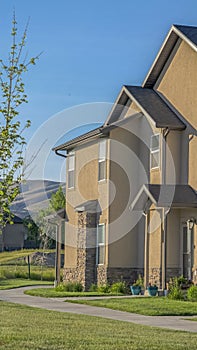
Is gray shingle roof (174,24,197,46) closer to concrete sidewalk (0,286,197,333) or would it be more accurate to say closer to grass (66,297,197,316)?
grass (66,297,197,316)

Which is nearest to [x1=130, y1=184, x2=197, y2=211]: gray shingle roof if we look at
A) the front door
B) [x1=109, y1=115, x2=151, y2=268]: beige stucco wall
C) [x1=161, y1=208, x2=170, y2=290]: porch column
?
[x1=161, y1=208, x2=170, y2=290]: porch column

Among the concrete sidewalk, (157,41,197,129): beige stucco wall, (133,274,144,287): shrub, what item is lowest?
the concrete sidewalk

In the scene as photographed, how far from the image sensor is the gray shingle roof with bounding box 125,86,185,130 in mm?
26266

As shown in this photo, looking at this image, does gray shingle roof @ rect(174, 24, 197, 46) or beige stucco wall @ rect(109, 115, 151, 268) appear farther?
beige stucco wall @ rect(109, 115, 151, 268)

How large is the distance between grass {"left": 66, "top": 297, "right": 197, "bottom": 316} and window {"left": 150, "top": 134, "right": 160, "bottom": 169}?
5.99 metres

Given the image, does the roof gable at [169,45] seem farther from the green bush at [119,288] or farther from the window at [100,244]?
the green bush at [119,288]

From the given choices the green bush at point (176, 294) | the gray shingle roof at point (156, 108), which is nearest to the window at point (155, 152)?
the gray shingle roof at point (156, 108)

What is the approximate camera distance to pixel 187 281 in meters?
25.0

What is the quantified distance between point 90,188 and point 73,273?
13.0 ft

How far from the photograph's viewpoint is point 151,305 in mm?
20906

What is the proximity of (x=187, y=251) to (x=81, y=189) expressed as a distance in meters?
9.29

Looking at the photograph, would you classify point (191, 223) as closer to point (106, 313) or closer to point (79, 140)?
point (106, 313)

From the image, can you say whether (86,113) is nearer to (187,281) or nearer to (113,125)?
(113,125)

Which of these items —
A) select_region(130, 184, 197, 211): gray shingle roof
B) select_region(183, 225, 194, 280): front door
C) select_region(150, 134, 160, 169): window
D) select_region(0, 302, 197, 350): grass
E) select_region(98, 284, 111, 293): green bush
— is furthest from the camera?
select_region(98, 284, 111, 293): green bush
